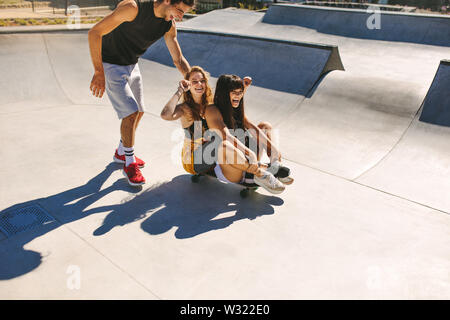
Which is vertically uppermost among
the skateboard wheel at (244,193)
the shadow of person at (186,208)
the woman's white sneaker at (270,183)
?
the woman's white sneaker at (270,183)

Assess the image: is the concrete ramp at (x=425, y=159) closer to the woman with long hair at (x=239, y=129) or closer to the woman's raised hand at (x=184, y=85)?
the woman with long hair at (x=239, y=129)

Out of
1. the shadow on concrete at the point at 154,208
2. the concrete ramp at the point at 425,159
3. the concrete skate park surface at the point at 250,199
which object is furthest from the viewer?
the concrete ramp at the point at 425,159

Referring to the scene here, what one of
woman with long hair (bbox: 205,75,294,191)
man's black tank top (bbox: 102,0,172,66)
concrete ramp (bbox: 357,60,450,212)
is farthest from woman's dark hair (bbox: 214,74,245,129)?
concrete ramp (bbox: 357,60,450,212)

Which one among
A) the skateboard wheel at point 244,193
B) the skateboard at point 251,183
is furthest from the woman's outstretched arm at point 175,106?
the skateboard wheel at point 244,193

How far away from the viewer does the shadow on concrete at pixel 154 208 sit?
3.01 m

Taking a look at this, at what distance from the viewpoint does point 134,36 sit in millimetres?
3582

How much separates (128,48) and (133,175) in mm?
1375

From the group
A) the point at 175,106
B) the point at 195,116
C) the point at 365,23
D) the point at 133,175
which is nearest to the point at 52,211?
the point at 133,175

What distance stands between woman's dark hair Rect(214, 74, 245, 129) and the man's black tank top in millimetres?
851

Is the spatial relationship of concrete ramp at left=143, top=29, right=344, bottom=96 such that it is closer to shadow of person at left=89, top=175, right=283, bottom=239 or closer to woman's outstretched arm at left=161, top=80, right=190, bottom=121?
shadow of person at left=89, top=175, right=283, bottom=239

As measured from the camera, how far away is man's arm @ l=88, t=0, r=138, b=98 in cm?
321

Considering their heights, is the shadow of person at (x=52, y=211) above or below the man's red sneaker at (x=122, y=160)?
below

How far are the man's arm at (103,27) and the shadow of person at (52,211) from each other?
1.11 meters
